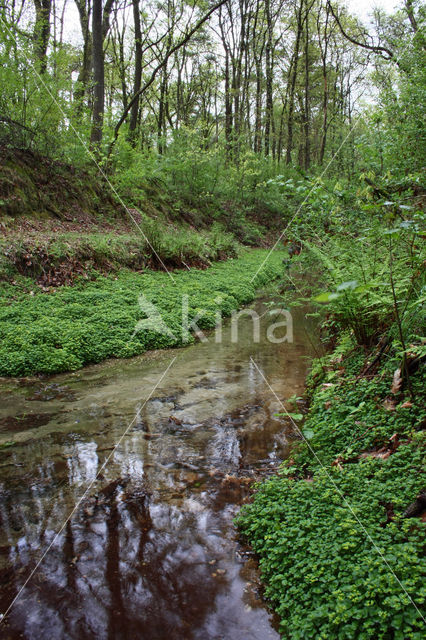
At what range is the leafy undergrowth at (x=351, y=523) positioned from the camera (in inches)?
87.0

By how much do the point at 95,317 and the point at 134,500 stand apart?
4.75m

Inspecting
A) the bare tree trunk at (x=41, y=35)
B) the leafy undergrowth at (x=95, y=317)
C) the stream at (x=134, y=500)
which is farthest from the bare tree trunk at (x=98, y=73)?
the stream at (x=134, y=500)

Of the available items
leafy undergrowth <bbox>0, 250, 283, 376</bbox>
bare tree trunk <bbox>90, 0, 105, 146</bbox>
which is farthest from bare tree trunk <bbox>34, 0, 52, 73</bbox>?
leafy undergrowth <bbox>0, 250, 283, 376</bbox>

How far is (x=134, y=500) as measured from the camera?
359 centimetres

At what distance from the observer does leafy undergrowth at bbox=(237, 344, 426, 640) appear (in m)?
2.21

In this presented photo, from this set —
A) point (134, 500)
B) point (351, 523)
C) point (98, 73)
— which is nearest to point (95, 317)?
point (134, 500)

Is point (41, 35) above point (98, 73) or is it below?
above

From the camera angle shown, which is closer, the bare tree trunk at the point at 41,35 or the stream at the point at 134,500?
the stream at the point at 134,500

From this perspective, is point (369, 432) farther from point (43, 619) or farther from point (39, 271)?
point (39, 271)

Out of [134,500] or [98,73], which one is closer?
[134,500]

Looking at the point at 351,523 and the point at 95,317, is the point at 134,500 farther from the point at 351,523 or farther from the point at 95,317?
the point at 95,317

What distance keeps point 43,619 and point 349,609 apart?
1.79 metres

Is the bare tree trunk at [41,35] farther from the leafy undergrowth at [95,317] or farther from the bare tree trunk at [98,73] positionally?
the leafy undergrowth at [95,317]

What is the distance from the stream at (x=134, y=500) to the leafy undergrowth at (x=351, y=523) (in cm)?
24
